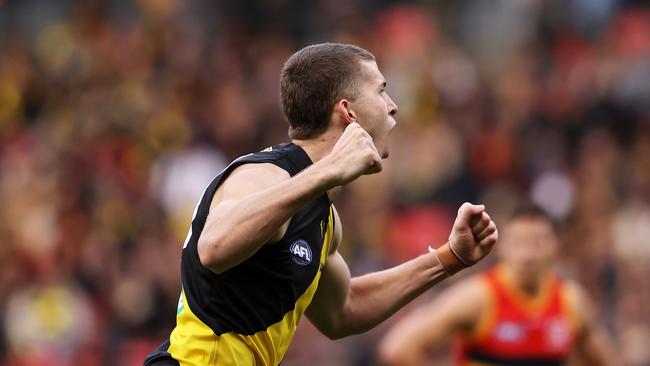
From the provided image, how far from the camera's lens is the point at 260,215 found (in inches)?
180

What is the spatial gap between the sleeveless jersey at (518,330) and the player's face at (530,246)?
15 centimetres

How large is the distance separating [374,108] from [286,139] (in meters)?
8.98

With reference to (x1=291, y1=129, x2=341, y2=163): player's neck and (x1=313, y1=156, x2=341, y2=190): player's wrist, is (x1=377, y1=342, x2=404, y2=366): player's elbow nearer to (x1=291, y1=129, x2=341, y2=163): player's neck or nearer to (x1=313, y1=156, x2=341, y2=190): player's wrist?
(x1=291, y1=129, x2=341, y2=163): player's neck

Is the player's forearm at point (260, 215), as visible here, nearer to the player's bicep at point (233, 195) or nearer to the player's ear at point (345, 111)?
the player's bicep at point (233, 195)

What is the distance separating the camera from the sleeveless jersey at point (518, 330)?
27.5 feet

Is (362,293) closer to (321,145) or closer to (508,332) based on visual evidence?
(321,145)

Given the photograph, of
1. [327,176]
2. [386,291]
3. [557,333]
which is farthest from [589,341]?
[327,176]

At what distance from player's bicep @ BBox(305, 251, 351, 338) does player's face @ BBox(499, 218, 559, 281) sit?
2.73m

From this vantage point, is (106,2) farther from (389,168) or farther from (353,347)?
(353,347)

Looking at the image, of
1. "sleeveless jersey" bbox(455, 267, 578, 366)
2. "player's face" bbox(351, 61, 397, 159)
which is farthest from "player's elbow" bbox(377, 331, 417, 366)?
"player's face" bbox(351, 61, 397, 159)

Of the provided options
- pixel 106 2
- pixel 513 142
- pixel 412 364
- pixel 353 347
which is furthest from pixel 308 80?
pixel 106 2

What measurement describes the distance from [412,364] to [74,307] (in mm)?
5950

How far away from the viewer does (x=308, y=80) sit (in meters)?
5.20

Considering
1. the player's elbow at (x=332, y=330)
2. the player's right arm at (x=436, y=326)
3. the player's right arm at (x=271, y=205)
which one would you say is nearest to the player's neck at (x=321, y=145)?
the player's right arm at (x=271, y=205)
